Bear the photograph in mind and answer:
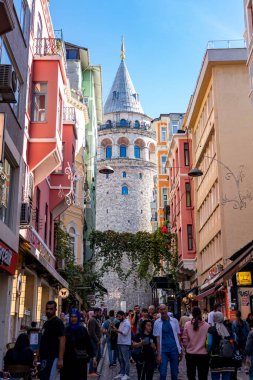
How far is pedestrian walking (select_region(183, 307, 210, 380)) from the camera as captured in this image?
956cm

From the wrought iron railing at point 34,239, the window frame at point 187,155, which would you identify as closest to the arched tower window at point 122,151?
the window frame at point 187,155

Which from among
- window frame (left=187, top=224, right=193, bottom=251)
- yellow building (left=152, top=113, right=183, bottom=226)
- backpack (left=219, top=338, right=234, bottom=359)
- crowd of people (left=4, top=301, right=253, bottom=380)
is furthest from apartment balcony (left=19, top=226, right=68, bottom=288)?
yellow building (left=152, top=113, right=183, bottom=226)

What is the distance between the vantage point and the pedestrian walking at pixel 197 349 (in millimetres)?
9562

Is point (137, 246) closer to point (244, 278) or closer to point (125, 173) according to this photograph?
point (244, 278)

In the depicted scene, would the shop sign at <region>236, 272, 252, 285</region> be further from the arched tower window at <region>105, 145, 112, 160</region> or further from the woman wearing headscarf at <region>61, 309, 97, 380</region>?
the arched tower window at <region>105, 145, 112, 160</region>

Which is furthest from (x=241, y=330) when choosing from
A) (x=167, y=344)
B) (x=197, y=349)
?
(x=197, y=349)

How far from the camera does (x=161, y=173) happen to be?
5581 centimetres

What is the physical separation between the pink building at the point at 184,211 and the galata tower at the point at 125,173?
2941 cm

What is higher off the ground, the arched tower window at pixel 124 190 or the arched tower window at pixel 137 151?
the arched tower window at pixel 137 151

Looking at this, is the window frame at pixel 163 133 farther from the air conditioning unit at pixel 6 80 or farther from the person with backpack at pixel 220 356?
the person with backpack at pixel 220 356

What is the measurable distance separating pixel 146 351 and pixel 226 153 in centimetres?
1879

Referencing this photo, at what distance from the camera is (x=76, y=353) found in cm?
826

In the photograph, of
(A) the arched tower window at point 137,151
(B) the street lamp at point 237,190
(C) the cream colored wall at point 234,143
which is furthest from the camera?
(A) the arched tower window at point 137,151

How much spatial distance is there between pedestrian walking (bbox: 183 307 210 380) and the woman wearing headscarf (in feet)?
6.60
